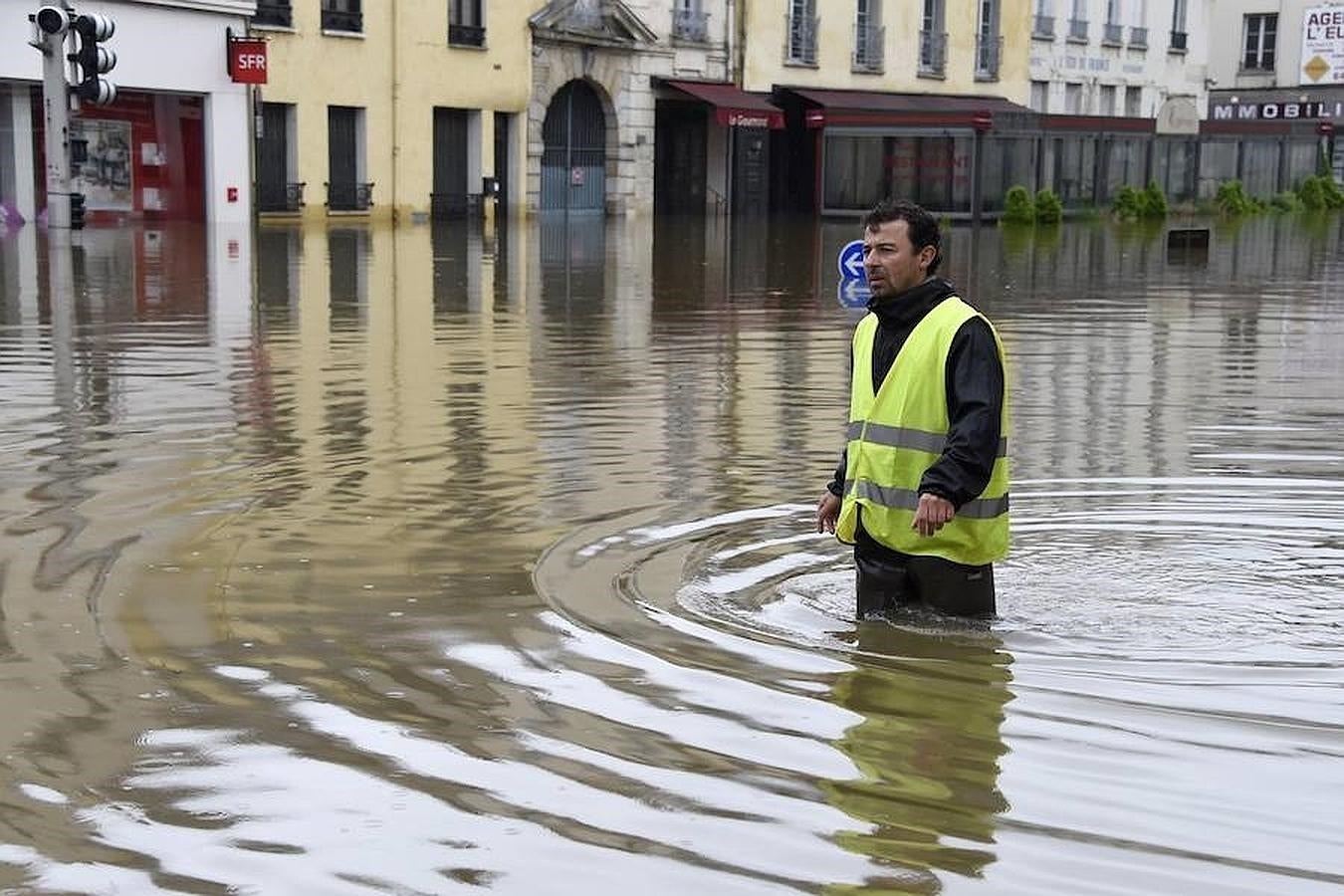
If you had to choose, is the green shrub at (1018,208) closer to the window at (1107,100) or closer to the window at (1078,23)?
the window at (1078,23)

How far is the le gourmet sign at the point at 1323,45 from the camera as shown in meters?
66.5

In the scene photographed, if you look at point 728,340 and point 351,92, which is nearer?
point 728,340

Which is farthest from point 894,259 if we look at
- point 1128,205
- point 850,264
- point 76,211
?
point 1128,205

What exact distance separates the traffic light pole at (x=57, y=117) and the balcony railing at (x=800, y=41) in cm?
2406

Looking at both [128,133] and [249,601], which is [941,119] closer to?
[128,133]

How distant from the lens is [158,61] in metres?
33.8

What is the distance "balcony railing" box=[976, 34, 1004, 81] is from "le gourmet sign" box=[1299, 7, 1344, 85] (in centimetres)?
1773

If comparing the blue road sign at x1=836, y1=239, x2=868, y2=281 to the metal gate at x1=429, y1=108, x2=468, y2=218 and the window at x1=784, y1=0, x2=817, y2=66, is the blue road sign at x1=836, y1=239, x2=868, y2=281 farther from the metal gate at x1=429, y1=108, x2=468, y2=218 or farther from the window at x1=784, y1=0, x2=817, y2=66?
the window at x1=784, y1=0, x2=817, y2=66

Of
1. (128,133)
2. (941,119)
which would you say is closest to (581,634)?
(128,133)

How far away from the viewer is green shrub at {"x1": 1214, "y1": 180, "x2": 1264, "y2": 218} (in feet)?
168

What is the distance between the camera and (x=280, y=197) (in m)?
36.2

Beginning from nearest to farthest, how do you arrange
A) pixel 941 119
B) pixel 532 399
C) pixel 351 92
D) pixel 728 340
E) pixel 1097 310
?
pixel 532 399
pixel 728 340
pixel 1097 310
pixel 351 92
pixel 941 119

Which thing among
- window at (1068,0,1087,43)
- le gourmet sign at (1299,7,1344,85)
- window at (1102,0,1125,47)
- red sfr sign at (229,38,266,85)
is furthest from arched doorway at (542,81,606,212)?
le gourmet sign at (1299,7,1344,85)

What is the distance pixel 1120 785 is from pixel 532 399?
23.3 ft
